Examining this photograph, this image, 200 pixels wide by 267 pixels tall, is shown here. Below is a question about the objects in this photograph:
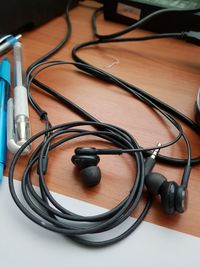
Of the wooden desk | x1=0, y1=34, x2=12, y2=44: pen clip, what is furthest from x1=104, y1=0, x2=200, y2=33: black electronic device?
x1=0, y1=34, x2=12, y2=44: pen clip

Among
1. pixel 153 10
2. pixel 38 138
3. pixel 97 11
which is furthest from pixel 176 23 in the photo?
pixel 38 138

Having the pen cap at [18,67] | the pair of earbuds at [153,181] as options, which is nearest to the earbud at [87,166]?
the pair of earbuds at [153,181]

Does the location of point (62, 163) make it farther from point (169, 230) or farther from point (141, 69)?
point (141, 69)

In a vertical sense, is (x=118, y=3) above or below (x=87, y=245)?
above

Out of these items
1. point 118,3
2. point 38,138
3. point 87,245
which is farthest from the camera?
point 118,3

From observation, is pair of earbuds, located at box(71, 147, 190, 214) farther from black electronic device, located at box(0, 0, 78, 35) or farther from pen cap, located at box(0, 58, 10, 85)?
black electronic device, located at box(0, 0, 78, 35)

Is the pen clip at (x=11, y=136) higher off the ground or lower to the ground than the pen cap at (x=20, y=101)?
lower

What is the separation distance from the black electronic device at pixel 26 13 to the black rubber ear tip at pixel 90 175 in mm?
323

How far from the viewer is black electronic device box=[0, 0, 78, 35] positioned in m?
0.51

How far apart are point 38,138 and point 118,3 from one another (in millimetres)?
382

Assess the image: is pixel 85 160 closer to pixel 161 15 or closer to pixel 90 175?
pixel 90 175

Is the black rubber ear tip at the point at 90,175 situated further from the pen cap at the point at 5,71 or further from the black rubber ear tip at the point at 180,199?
the pen cap at the point at 5,71

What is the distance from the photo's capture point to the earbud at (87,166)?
306 millimetres

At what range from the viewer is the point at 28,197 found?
0.29 m
